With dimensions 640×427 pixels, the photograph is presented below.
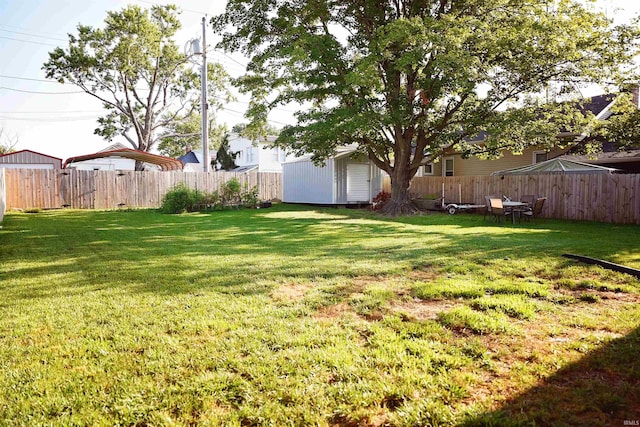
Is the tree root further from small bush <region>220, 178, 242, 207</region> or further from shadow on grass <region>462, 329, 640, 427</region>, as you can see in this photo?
shadow on grass <region>462, 329, 640, 427</region>

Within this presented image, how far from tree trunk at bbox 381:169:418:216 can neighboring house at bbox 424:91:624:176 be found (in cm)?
503

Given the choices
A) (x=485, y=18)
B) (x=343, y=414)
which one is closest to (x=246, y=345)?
(x=343, y=414)

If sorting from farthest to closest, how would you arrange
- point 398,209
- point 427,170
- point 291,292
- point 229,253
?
point 427,170
point 398,209
point 229,253
point 291,292

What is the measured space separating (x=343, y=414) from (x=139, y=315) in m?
2.36

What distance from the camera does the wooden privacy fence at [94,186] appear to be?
→ 695 inches

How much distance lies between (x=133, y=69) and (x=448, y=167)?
68.9ft

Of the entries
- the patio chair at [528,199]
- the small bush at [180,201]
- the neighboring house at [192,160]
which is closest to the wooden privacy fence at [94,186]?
the small bush at [180,201]

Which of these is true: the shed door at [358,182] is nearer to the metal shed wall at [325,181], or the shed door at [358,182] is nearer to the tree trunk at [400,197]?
the metal shed wall at [325,181]

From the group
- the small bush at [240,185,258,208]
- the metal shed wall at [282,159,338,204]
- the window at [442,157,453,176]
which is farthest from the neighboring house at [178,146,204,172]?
the window at [442,157,453,176]

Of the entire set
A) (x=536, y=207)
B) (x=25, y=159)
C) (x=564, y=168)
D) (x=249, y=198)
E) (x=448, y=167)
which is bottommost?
(x=536, y=207)

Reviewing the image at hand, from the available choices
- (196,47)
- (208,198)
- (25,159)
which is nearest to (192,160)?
(25,159)

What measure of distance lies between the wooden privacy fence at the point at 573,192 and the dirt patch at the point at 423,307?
1087cm

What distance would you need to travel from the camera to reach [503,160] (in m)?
20.2

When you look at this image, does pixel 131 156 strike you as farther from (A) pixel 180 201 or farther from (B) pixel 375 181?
(B) pixel 375 181
